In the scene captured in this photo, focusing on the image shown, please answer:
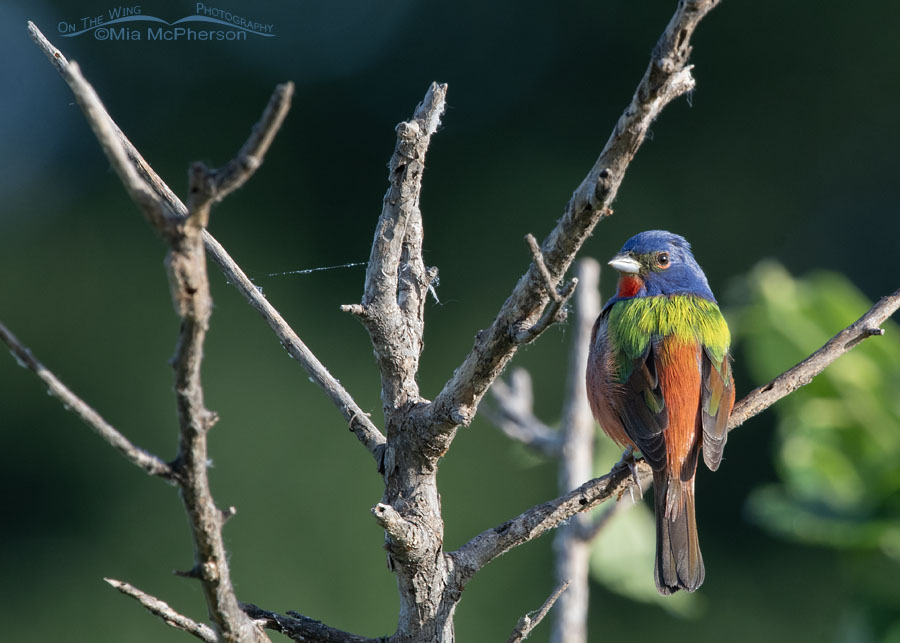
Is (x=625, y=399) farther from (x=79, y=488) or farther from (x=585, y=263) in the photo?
(x=79, y=488)

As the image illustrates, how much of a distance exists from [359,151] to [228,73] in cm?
167

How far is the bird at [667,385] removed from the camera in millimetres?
2738

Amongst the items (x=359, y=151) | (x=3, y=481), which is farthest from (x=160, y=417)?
(x=359, y=151)

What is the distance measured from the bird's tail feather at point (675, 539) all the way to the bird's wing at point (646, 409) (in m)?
0.08

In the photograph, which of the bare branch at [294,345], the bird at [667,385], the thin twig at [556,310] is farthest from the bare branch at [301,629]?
the bird at [667,385]

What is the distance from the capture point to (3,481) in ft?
28.6

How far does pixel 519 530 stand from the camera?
6.07 ft

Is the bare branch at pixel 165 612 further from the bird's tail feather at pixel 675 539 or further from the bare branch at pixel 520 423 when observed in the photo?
the bare branch at pixel 520 423

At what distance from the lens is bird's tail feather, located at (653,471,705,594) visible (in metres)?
2.59

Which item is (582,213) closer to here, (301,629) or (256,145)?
(256,145)

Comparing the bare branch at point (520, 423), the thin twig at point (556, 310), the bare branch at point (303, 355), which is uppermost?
the bare branch at point (520, 423)

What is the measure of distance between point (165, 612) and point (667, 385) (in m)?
1.98

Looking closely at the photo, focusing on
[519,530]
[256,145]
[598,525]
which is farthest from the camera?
[598,525]

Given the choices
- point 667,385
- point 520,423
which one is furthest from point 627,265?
point 520,423
